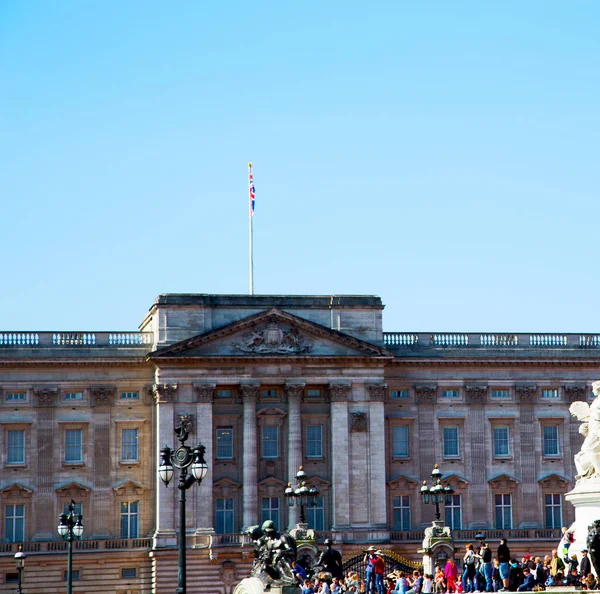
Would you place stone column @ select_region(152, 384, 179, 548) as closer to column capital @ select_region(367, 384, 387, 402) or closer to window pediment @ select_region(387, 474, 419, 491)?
column capital @ select_region(367, 384, 387, 402)

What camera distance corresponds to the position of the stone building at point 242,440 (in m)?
72.1

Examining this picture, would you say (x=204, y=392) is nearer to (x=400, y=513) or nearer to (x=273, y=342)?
(x=273, y=342)

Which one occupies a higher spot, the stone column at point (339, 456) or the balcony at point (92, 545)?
the stone column at point (339, 456)

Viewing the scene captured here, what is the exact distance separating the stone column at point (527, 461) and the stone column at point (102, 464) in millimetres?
19995

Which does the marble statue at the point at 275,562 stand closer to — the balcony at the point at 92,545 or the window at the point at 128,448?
the balcony at the point at 92,545

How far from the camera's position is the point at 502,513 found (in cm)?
7669

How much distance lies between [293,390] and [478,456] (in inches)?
397

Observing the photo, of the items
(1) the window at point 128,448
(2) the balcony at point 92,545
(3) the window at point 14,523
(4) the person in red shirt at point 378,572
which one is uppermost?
(1) the window at point 128,448

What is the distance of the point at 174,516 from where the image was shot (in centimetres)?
7194

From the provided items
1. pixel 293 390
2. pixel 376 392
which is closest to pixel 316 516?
pixel 293 390

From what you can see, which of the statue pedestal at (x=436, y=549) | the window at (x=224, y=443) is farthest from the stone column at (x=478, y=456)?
the statue pedestal at (x=436, y=549)

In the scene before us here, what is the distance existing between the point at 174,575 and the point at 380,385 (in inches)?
527

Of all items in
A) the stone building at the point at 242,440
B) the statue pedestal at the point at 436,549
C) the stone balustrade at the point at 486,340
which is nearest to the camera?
the statue pedestal at the point at 436,549

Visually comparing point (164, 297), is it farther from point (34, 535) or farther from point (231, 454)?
point (34, 535)
